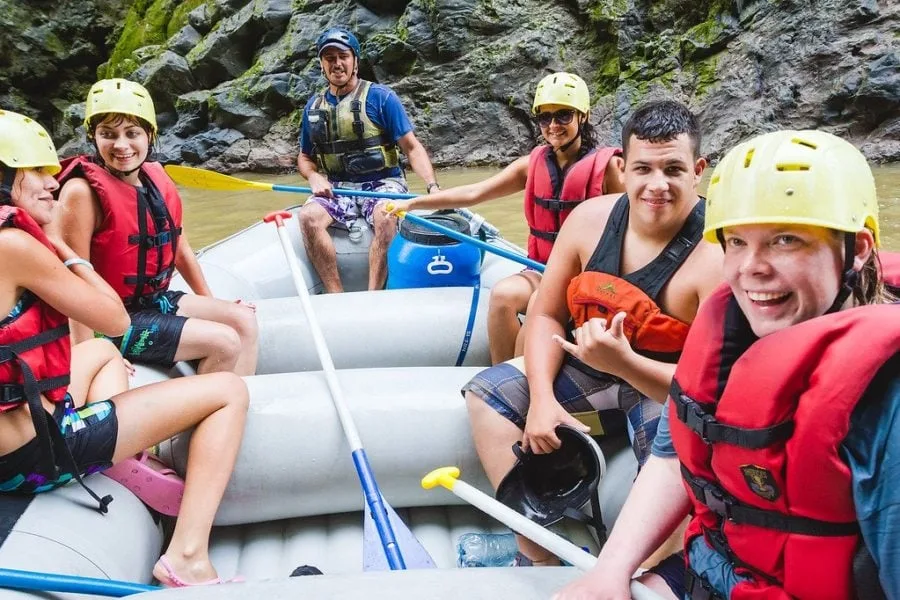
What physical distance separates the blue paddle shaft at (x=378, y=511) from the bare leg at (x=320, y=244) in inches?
77.2

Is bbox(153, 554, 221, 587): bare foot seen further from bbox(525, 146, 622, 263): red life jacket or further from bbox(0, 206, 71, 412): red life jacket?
bbox(525, 146, 622, 263): red life jacket

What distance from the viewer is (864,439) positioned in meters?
0.79

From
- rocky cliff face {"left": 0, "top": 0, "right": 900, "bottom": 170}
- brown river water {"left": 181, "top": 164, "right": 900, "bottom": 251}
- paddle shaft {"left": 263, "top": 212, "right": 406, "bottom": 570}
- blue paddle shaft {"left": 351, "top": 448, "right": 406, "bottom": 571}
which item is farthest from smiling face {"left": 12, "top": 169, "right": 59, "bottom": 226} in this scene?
rocky cliff face {"left": 0, "top": 0, "right": 900, "bottom": 170}

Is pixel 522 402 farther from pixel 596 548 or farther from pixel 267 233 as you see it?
pixel 267 233

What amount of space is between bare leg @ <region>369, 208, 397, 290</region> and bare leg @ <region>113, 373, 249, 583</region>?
185cm

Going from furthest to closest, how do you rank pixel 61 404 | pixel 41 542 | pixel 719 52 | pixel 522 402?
pixel 719 52 → pixel 522 402 → pixel 61 404 → pixel 41 542

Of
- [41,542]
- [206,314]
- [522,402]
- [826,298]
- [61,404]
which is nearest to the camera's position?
[826,298]

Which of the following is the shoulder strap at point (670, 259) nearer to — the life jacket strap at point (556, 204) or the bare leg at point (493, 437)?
the bare leg at point (493, 437)

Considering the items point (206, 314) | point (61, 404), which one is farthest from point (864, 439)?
point (206, 314)

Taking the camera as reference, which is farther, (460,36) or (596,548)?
(460,36)

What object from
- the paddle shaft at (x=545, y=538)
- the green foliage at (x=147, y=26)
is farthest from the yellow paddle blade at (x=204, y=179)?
the green foliage at (x=147, y=26)

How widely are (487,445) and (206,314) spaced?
4.11 ft

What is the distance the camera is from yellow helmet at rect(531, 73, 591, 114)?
8.48 ft

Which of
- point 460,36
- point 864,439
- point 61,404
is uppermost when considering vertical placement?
point 460,36
